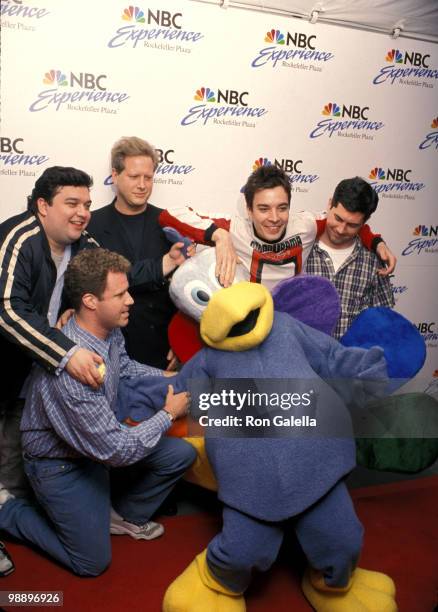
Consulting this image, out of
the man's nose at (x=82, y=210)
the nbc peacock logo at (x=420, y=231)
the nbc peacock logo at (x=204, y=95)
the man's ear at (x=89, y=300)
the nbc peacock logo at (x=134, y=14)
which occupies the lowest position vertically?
the man's ear at (x=89, y=300)

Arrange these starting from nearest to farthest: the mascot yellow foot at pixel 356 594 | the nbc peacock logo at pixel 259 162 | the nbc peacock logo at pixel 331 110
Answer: the mascot yellow foot at pixel 356 594 < the nbc peacock logo at pixel 259 162 < the nbc peacock logo at pixel 331 110

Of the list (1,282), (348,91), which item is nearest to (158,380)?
(1,282)

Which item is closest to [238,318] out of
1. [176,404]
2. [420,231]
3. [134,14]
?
[176,404]

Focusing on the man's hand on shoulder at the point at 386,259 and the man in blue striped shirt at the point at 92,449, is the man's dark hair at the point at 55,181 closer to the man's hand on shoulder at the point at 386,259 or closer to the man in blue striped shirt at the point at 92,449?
the man in blue striped shirt at the point at 92,449

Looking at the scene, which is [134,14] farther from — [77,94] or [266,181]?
[266,181]

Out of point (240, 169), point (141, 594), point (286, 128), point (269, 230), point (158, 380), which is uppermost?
point (286, 128)

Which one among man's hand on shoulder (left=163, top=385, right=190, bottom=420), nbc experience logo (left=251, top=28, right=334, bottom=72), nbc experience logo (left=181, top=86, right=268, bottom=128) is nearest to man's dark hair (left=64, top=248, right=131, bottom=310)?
man's hand on shoulder (left=163, top=385, right=190, bottom=420)

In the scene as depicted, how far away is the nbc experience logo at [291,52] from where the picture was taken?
9.09 ft

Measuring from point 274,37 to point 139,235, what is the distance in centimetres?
127

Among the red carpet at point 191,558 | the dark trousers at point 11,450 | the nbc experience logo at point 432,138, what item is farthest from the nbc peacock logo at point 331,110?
the dark trousers at point 11,450

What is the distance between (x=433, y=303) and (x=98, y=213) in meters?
2.26

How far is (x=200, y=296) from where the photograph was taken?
6.50 feet

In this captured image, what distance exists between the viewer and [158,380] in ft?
6.86

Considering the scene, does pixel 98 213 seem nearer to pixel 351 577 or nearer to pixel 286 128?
pixel 286 128
